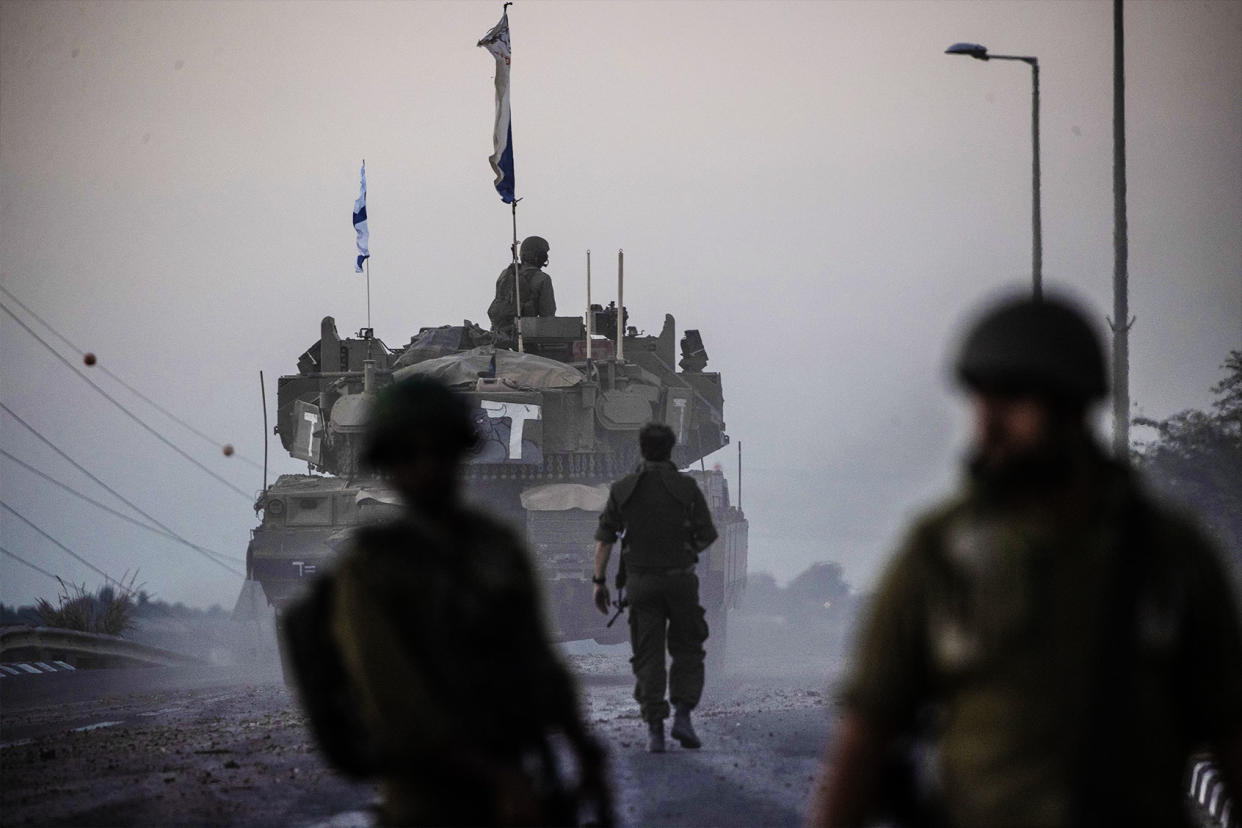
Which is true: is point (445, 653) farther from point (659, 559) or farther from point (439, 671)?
point (659, 559)

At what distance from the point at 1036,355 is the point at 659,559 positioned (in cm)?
781

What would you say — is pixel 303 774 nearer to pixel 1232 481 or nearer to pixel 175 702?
pixel 175 702

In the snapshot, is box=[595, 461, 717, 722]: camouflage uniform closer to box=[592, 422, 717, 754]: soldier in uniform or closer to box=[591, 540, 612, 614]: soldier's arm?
box=[592, 422, 717, 754]: soldier in uniform

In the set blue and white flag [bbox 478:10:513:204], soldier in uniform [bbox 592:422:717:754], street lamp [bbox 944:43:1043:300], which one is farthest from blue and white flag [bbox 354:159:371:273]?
soldier in uniform [bbox 592:422:717:754]

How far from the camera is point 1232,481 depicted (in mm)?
28938

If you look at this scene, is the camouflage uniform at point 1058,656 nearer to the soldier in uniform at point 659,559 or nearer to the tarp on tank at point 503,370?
the soldier in uniform at point 659,559

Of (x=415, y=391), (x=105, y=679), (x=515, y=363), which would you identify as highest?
(x=515, y=363)


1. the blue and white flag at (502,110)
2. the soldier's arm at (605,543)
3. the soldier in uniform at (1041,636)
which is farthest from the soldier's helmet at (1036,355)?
the blue and white flag at (502,110)

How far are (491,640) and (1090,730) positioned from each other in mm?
1325

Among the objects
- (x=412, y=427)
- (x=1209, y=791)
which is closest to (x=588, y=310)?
(x=1209, y=791)

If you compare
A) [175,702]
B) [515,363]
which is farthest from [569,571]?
[175,702]

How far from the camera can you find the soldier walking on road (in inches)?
149

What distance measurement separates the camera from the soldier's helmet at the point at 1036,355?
3.14 meters

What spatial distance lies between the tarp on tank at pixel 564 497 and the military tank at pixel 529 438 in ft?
0.06
